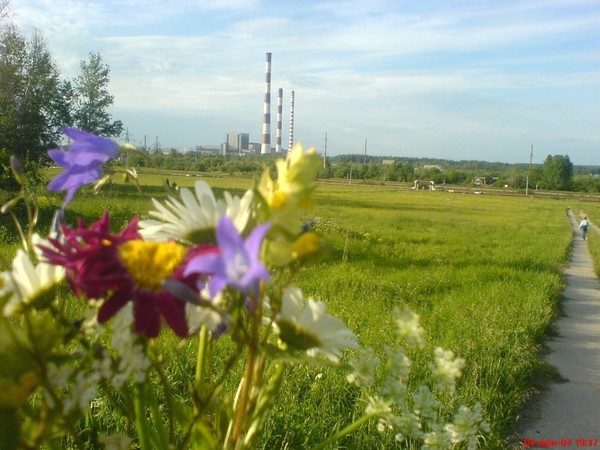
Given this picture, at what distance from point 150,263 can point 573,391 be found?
12.2 ft

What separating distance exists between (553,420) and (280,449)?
170cm

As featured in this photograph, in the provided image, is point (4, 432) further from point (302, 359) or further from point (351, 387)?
point (351, 387)

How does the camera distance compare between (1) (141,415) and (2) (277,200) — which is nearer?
(2) (277,200)

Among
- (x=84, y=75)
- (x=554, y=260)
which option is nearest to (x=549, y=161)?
(x=84, y=75)

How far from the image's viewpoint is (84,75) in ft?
79.4

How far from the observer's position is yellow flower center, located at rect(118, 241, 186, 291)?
51 centimetres

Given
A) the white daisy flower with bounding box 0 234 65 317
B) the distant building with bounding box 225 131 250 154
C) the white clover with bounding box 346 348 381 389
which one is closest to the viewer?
the white daisy flower with bounding box 0 234 65 317

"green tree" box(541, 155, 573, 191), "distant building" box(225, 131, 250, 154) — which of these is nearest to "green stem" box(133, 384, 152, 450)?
"distant building" box(225, 131, 250, 154)

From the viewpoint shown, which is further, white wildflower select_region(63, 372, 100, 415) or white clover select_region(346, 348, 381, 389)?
white clover select_region(346, 348, 381, 389)

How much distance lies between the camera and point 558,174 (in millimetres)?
92250

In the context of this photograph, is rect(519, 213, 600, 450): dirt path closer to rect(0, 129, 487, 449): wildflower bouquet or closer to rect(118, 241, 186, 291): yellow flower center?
rect(0, 129, 487, 449): wildflower bouquet
